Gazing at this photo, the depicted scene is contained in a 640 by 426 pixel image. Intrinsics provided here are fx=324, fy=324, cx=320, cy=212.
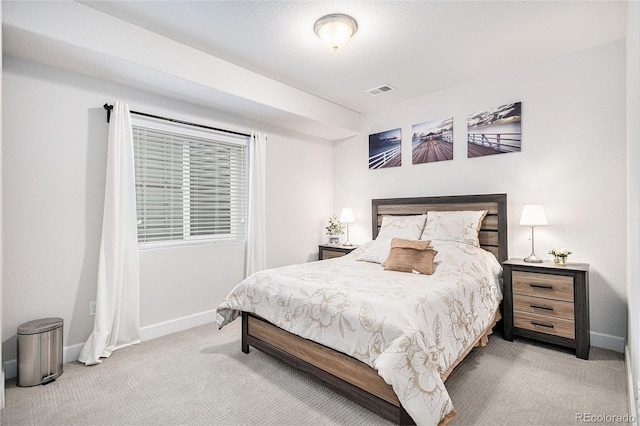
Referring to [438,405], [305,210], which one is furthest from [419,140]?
[438,405]

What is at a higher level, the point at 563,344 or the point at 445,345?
the point at 445,345

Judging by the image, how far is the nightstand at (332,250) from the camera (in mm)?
4281

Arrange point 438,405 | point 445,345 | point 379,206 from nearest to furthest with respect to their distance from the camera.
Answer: point 438,405 → point 445,345 → point 379,206

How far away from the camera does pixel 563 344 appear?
2682mm

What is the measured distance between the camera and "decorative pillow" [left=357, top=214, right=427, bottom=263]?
3291 millimetres

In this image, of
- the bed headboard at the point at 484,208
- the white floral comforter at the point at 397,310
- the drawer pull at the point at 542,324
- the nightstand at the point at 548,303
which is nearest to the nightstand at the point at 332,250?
the bed headboard at the point at 484,208

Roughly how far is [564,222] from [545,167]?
553 millimetres

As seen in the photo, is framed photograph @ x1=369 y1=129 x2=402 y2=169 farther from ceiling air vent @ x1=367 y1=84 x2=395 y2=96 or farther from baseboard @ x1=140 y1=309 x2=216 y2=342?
baseboard @ x1=140 y1=309 x2=216 y2=342

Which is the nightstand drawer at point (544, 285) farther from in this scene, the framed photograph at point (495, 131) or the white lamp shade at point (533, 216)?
the framed photograph at point (495, 131)

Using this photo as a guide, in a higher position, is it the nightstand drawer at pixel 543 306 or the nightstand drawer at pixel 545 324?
the nightstand drawer at pixel 543 306

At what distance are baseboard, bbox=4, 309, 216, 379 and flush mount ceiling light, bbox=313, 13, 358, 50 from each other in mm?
2982

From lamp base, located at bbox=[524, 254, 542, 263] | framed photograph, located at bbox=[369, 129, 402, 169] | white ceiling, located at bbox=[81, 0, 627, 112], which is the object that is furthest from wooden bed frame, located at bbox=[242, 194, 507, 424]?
white ceiling, located at bbox=[81, 0, 627, 112]

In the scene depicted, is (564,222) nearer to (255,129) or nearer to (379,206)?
(379,206)

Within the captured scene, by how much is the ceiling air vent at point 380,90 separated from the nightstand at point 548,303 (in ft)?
7.45
